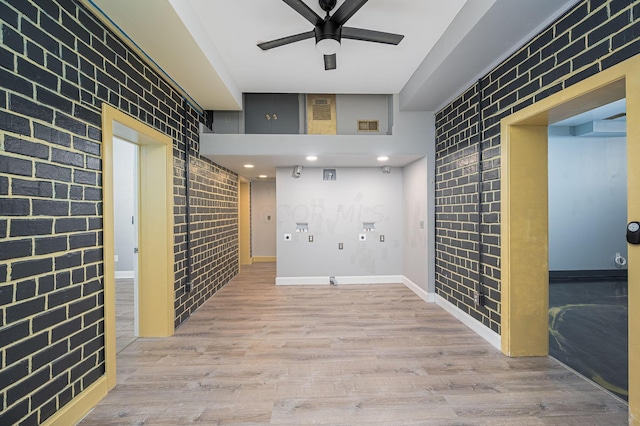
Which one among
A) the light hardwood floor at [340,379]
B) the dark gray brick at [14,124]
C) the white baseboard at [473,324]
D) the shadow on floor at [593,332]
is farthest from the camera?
the white baseboard at [473,324]

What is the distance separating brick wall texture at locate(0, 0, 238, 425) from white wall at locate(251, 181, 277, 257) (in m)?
4.94

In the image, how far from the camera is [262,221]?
7.32m

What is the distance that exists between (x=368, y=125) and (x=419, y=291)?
2547 millimetres

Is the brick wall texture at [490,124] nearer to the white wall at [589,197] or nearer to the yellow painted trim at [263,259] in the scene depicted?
the white wall at [589,197]

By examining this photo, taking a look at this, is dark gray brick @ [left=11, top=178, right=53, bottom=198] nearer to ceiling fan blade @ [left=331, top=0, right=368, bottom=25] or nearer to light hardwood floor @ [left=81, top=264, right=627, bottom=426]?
light hardwood floor @ [left=81, top=264, right=627, bottom=426]

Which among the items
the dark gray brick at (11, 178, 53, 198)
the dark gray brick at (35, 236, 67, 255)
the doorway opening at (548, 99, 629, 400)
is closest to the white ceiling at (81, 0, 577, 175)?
the dark gray brick at (11, 178, 53, 198)

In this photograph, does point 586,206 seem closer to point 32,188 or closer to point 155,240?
point 155,240

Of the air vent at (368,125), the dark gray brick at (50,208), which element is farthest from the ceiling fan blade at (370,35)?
the dark gray brick at (50,208)

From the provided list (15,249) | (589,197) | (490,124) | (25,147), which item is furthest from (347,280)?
(589,197)

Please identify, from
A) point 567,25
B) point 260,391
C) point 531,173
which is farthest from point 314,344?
point 567,25

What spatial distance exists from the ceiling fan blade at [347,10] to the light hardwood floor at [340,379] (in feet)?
8.56

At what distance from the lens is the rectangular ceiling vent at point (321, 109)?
4.01 meters

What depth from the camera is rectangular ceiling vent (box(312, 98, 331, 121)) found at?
4.01 meters

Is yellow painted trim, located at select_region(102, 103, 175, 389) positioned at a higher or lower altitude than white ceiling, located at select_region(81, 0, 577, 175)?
lower
